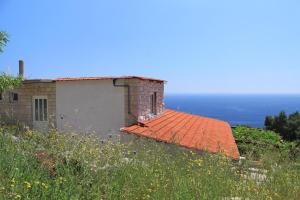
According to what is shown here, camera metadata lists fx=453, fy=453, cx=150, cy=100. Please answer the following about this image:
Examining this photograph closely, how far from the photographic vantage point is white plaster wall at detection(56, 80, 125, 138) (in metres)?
18.7

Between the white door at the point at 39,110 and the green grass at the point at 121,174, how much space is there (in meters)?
14.1

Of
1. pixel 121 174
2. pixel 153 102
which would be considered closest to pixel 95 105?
pixel 153 102

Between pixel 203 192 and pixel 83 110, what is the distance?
49.4 ft

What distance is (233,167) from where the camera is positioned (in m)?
6.21

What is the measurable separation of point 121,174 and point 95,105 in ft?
45.9

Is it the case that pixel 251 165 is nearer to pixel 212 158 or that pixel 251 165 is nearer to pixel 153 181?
pixel 212 158

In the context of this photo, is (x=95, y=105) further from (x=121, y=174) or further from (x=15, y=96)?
(x=121, y=174)

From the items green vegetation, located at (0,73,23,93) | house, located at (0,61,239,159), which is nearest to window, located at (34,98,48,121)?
house, located at (0,61,239,159)

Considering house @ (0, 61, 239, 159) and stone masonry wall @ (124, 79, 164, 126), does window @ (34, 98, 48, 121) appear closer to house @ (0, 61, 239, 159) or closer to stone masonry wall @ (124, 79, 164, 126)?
house @ (0, 61, 239, 159)

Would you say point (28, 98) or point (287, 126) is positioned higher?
point (28, 98)

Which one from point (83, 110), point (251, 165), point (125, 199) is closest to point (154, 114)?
point (83, 110)

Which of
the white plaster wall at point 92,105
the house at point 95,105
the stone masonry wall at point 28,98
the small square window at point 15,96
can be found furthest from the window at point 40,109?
the small square window at point 15,96

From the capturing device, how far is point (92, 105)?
19.4m

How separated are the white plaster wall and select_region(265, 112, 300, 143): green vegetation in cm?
2157
